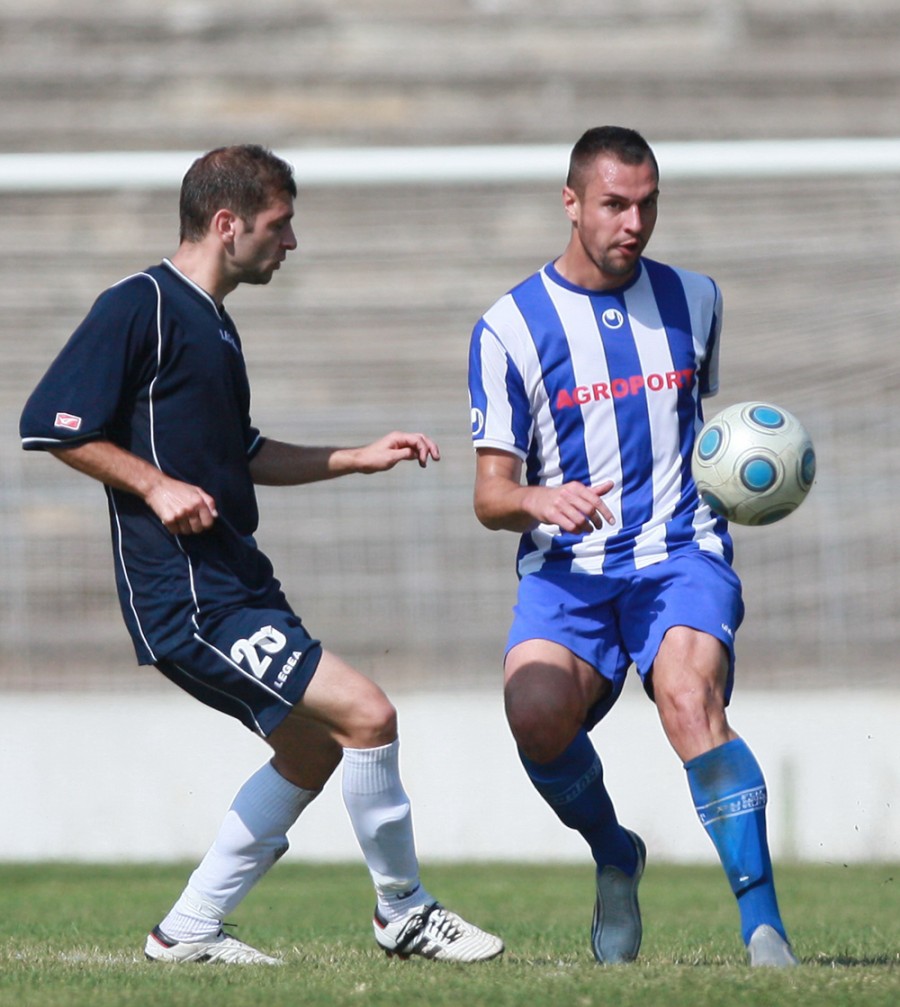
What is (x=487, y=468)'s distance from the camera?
4.75 metres

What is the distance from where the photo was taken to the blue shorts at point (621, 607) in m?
4.63

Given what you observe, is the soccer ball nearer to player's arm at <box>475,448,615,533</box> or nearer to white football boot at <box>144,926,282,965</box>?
player's arm at <box>475,448,615,533</box>

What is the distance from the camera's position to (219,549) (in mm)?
4660

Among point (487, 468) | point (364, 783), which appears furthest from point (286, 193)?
point (364, 783)

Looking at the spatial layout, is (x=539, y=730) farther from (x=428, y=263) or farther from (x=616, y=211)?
(x=428, y=263)

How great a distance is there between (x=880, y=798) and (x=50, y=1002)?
586cm

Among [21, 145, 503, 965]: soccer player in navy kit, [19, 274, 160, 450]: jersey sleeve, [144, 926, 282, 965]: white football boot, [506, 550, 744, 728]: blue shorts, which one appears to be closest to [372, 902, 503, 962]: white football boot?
[21, 145, 503, 965]: soccer player in navy kit

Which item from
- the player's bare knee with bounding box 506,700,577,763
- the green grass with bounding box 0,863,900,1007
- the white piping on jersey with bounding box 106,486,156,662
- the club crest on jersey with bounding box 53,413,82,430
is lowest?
the green grass with bounding box 0,863,900,1007

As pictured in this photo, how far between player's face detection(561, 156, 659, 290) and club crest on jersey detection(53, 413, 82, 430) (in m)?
1.48

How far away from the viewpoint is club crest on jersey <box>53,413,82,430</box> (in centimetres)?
448

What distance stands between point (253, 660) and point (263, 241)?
3.80ft

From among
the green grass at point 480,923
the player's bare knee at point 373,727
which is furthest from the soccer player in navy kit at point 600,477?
the green grass at point 480,923

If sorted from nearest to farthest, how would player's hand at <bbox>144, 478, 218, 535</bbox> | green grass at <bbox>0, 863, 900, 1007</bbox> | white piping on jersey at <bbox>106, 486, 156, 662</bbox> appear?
1. green grass at <bbox>0, 863, 900, 1007</bbox>
2. player's hand at <bbox>144, 478, 218, 535</bbox>
3. white piping on jersey at <bbox>106, 486, 156, 662</bbox>

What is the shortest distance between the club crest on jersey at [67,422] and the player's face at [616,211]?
148 cm
